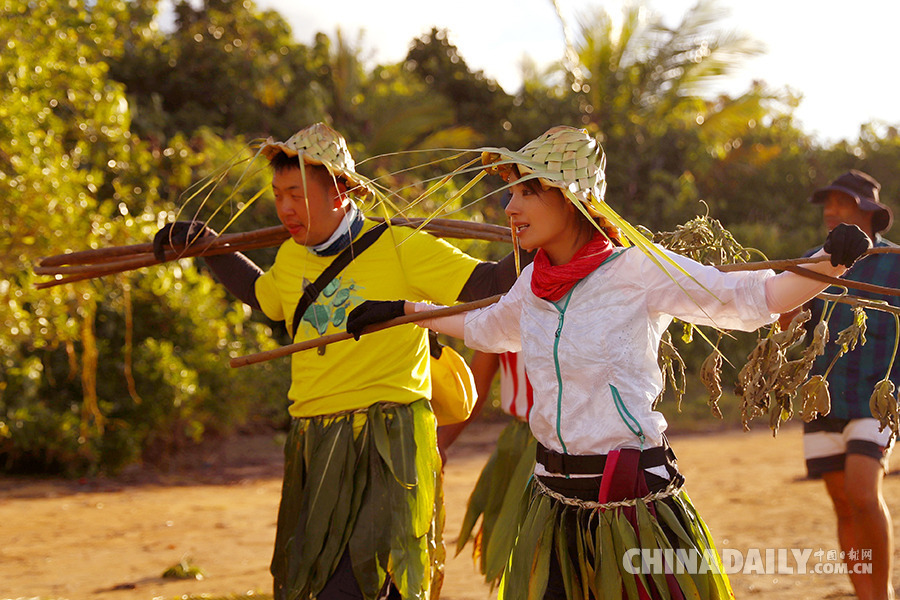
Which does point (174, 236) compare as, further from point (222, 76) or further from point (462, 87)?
point (462, 87)

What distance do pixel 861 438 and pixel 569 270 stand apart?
2.33 metres

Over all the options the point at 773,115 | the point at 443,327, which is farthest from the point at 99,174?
the point at 773,115

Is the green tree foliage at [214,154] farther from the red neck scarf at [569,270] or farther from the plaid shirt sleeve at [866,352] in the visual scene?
the plaid shirt sleeve at [866,352]

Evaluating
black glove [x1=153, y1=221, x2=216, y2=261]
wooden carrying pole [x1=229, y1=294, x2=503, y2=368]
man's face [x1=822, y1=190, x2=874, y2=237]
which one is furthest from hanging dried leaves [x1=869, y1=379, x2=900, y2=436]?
black glove [x1=153, y1=221, x2=216, y2=261]

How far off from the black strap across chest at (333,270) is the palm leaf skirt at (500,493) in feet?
4.99

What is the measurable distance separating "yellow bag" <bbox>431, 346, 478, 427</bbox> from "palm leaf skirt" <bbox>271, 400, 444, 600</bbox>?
0.22 m

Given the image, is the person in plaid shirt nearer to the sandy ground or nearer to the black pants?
the sandy ground

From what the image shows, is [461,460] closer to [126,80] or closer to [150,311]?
[150,311]

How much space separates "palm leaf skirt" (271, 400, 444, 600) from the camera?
3.10 metres

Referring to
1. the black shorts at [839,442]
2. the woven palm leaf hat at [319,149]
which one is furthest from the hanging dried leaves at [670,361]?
the black shorts at [839,442]

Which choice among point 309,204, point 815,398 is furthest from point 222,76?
point 815,398

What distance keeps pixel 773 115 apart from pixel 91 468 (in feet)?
41.8

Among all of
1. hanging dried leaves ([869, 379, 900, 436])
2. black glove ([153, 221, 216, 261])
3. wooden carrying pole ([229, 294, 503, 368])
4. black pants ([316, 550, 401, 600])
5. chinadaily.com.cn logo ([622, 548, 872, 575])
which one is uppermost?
black glove ([153, 221, 216, 261])

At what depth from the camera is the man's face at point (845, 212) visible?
4504mm
